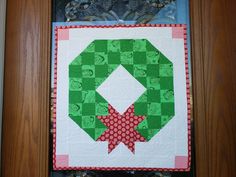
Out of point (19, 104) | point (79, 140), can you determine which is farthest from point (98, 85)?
point (19, 104)

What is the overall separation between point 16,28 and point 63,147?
539 millimetres

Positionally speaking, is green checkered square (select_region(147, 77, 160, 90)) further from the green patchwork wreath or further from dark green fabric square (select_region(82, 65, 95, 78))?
dark green fabric square (select_region(82, 65, 95, 78))

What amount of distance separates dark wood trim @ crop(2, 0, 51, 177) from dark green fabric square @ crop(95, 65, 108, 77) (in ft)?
0.67

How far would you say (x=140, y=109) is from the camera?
1028 mm

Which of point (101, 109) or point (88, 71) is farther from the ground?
point (88, 71)

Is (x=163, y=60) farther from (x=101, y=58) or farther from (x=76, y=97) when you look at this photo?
(x=76, y=97)

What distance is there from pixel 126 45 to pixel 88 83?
0.73 feet

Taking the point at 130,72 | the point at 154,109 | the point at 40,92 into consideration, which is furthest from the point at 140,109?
the point at 40,92

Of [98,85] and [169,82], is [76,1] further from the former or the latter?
[169,82]

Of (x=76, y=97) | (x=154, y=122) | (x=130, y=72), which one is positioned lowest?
(x=154, y=122)

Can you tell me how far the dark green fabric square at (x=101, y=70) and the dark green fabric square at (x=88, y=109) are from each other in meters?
0.13

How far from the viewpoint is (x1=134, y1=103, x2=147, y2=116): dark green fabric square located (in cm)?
103

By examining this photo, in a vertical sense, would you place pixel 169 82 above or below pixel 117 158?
above

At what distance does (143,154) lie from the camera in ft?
3.33
